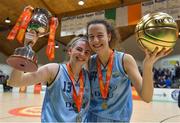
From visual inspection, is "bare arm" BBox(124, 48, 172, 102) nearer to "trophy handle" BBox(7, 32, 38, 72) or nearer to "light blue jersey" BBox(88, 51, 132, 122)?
"light blue jersey" BBox(88, 51, 132, 122)

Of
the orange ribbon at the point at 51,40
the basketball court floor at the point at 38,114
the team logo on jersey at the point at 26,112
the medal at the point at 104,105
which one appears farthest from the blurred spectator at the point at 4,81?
the medal at the point at 104,105

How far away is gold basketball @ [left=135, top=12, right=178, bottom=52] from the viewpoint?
163 cm

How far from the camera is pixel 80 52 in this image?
179 cm

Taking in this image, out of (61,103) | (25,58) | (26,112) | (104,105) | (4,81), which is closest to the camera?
(25,58)

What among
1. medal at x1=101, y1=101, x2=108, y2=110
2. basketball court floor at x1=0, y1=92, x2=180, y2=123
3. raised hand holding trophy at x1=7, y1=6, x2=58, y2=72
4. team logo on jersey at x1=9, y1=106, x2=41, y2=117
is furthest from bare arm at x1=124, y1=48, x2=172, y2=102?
team logo on jersey at x1=9, y1=106, x2=41, y2=117

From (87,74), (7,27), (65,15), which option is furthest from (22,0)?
(87,74)

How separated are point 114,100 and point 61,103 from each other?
34 cm

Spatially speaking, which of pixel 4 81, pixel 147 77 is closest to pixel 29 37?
pixel 147 77

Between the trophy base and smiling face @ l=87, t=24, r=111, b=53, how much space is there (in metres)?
0.41

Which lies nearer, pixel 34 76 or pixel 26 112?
pixel 34 76

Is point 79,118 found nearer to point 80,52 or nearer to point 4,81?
point 80,52

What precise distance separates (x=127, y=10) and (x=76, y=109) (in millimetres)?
8717

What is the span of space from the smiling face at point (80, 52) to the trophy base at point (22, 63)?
1.06 feet

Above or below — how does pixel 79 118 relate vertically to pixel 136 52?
below
